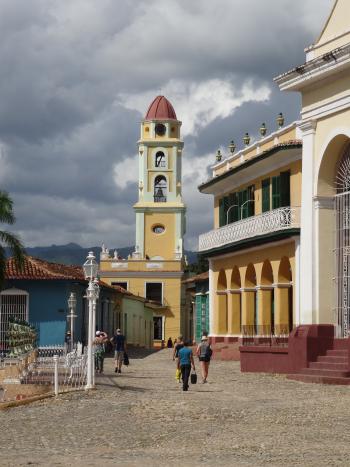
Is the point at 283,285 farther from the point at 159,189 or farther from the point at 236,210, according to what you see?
the point at 159,189

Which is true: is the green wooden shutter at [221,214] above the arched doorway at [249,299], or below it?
above

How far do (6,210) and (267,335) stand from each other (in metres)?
9.14

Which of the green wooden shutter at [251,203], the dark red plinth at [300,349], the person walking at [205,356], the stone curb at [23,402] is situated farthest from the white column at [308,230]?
the green wooden shutter at [251,203]

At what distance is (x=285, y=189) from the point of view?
38.6 meters

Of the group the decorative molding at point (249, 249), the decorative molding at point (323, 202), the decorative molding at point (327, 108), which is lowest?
the decorative molding at point (249, 249)

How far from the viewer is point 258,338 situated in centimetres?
3488

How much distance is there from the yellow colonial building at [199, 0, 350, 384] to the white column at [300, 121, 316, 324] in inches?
1.0

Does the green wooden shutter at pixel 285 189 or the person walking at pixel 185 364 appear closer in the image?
the person walking at pixel 185 364

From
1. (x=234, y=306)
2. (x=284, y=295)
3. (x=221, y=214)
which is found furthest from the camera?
(x=221, y=214)

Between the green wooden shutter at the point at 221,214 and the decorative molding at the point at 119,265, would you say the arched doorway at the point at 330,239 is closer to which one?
the green wooden shutter at the point at 221,214

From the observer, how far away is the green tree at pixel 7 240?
37.5m

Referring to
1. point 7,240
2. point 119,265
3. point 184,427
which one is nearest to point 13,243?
point 7,240

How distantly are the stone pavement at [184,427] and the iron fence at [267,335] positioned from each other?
18.0 ft

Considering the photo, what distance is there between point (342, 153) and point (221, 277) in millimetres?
16710
